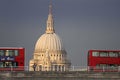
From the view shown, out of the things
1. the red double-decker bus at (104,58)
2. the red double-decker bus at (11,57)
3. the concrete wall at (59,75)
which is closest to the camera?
the concrete wall at (59,75)

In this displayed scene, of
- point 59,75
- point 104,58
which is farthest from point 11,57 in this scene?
point 104,58

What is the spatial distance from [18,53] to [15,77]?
7.06 meters

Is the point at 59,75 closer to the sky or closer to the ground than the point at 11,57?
closer to the ground

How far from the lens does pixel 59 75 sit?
266 ft

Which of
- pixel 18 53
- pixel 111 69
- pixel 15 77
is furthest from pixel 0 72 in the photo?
pixel 111 69

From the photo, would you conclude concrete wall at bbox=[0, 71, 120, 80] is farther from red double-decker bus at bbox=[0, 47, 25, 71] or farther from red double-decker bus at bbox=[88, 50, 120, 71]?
red double-decker bus at bbox=[88, 50, 120, 71]

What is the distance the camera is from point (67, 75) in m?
81.2

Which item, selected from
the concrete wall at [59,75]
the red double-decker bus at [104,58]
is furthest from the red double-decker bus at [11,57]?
the red double-decker bus at [104,58]

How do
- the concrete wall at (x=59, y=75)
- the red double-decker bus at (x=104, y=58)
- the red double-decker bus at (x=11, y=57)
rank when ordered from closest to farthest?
the concrete wall at (x=59, y=75)
the red double-decker bus at (x=11, y=57)
the red double-decker bus at (x=104, y=58)

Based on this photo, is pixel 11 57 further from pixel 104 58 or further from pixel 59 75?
pixel 104 58

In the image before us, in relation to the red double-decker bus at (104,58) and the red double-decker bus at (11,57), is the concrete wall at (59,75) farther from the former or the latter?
the red double-decker bus at (104,58)

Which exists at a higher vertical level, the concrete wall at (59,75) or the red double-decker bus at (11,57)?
the red double-decker bus at (11,57)

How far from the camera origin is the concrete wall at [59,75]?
8025cm

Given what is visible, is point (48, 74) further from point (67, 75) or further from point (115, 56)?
point (115, 56)
